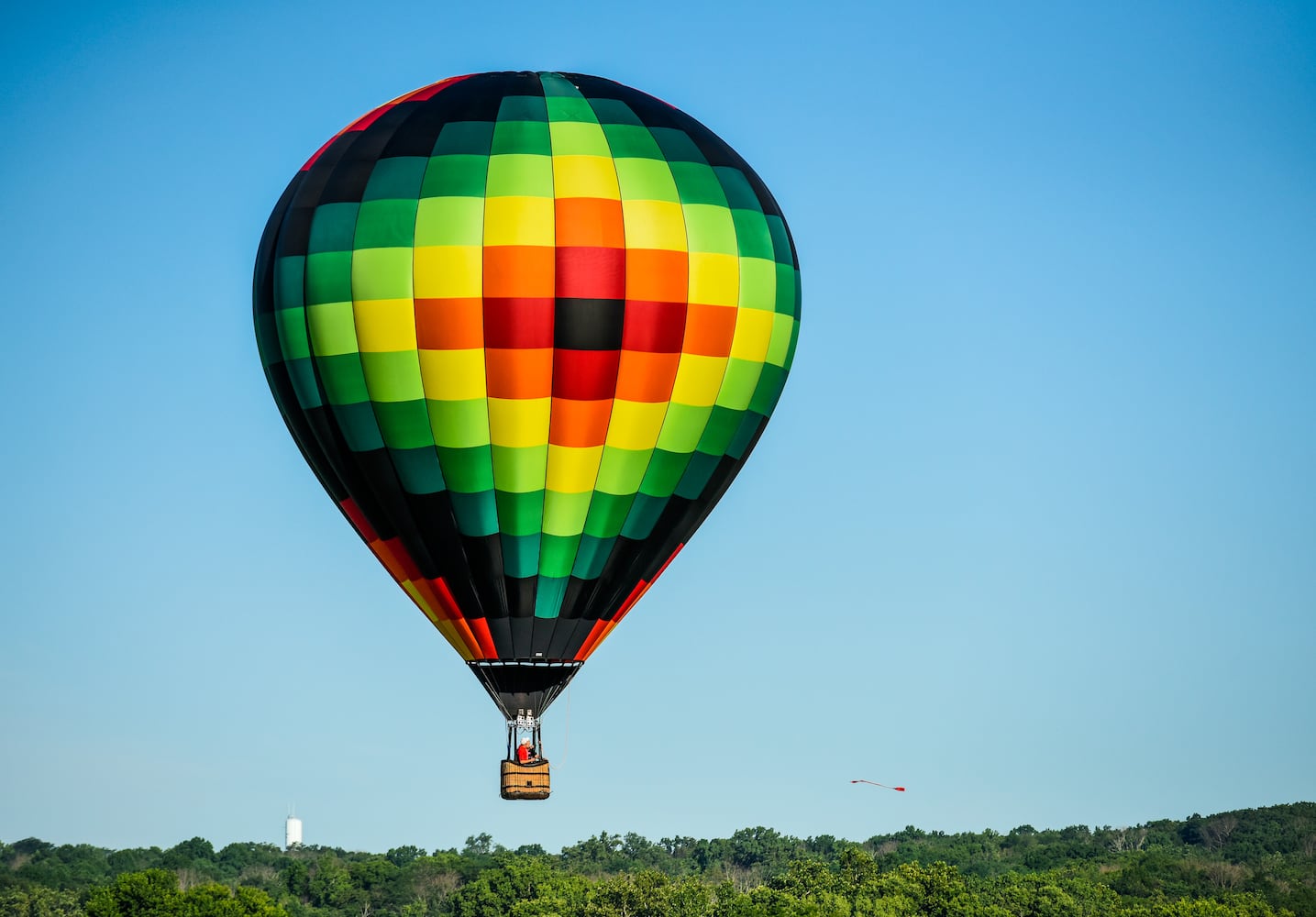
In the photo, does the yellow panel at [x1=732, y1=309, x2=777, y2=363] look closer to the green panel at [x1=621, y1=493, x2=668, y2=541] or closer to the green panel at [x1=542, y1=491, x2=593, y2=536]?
the green panel at [x1=621, y1=493, x2=668, y2=541]

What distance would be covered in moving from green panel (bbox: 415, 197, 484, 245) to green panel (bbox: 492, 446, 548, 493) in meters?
3.18

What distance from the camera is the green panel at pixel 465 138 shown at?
3553 centimetres

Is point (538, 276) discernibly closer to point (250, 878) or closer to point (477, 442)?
point (477, 442)

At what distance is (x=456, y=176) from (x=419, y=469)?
4451 mm

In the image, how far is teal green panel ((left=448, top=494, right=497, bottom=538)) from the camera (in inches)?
1405

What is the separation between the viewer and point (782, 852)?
165 m

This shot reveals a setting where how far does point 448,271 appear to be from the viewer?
34844 mm

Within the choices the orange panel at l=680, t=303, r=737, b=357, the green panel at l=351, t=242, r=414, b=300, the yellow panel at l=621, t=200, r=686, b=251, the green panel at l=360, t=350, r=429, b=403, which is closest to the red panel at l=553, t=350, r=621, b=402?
the orange panel at l=680, t=303, r=737, b=357

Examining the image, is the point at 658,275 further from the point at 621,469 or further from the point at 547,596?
the point at 547,596

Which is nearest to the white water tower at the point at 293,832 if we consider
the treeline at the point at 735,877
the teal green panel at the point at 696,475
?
the treeline at the point at 735,877

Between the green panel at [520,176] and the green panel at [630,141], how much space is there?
1.11m

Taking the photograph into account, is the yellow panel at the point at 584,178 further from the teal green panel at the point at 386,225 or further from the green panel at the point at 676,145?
the teal green panel at the point at 386,225

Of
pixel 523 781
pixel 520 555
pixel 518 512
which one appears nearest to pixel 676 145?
pixel 518 512

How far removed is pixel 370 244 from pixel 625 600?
6894 millimetres
